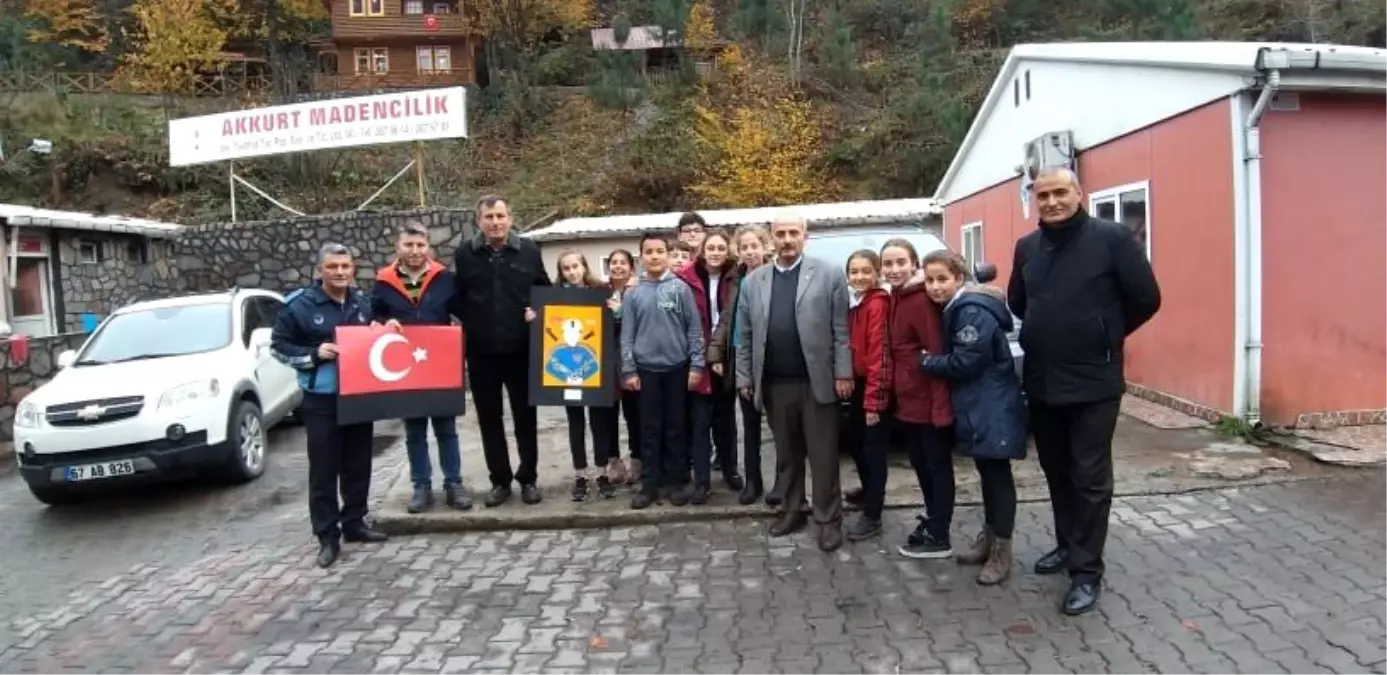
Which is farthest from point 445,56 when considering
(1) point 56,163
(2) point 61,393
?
(2) point 61,393

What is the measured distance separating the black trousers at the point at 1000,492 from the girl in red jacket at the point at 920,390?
1.00 feet

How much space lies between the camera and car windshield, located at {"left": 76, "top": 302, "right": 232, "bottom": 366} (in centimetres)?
815

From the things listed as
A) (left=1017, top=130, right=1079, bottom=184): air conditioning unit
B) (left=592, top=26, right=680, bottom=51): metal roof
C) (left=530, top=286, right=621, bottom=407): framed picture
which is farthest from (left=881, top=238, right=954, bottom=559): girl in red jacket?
(left=592, top=26, right=680, bottom=51): metal roof

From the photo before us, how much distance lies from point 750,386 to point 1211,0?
2909 cm

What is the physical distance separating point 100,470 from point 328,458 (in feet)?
8.91

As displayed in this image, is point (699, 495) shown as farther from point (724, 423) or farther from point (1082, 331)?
point (1082, 331)

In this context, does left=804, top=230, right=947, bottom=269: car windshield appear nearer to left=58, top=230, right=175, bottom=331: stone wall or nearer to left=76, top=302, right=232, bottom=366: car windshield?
left=76, top=302, right=232, bottom=366: car windshield

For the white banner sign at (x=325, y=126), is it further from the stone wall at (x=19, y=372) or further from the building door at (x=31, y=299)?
the stone wall at (x=19, y=372)

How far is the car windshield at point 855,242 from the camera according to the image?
26.9ft

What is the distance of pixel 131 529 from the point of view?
664 cm

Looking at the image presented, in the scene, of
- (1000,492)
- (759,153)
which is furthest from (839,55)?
(1000,492)

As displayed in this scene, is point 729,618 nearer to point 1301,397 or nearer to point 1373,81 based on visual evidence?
point 1301,397

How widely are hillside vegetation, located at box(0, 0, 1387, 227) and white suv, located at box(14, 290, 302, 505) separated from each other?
55.1ft

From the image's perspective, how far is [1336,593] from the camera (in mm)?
4172
